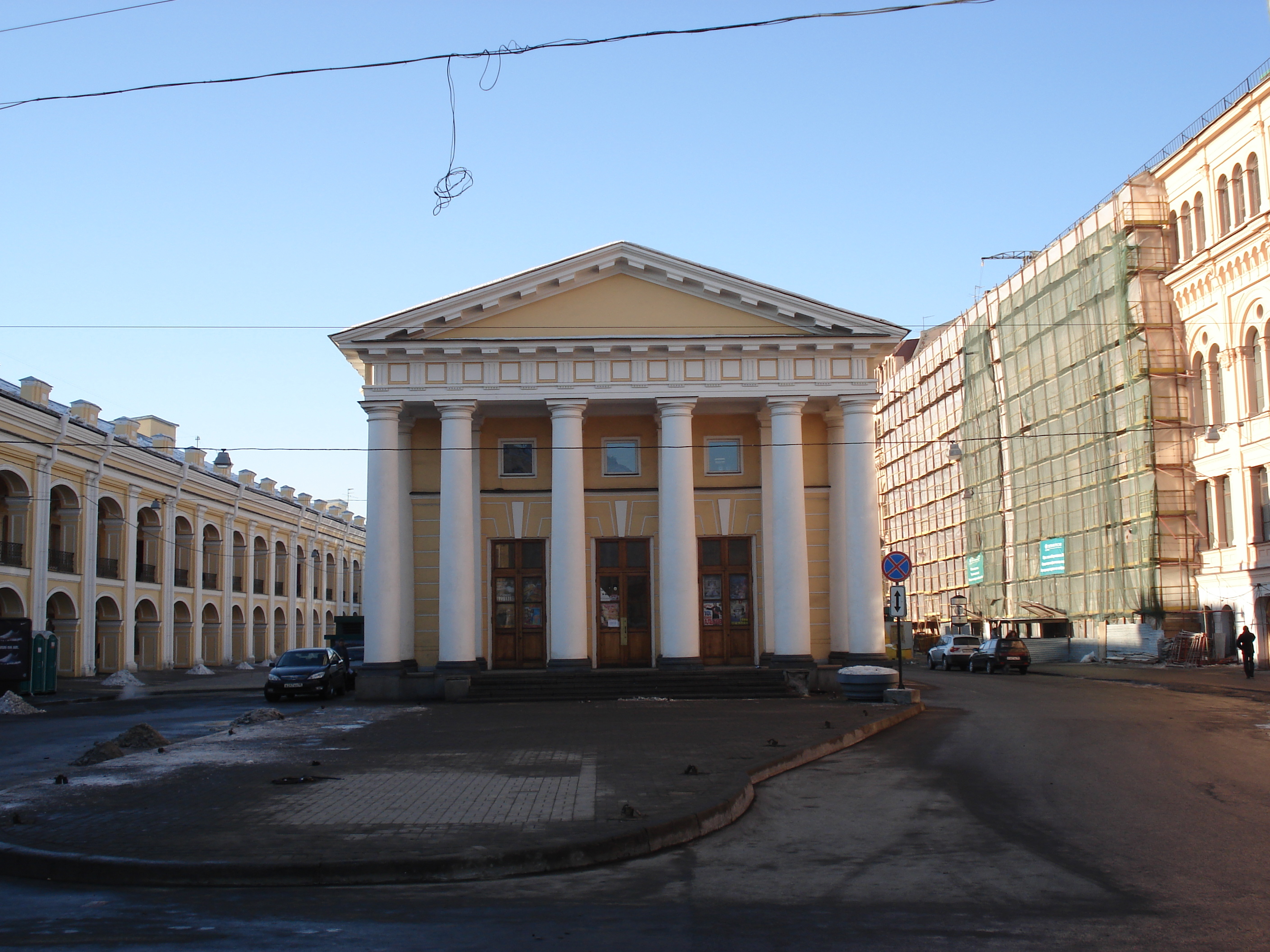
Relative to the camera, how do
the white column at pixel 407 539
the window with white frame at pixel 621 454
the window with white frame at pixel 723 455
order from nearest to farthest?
the white column at pixel 407 539
the window with white frame at pixel 621 454
the window with white frame at pixel 723 455

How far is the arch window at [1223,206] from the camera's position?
41500 millimetres

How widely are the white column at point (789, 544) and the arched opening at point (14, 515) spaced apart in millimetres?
29421

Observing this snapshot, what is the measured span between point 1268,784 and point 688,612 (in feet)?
53.6

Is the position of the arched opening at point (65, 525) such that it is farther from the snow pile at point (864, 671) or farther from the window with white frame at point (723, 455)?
the snow pile at point (864, 671)

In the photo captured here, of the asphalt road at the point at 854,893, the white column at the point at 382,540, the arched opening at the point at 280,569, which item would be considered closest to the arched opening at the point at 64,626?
the arched opening at the point at 280,569

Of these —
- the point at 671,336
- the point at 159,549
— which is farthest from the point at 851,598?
the point at 159,549

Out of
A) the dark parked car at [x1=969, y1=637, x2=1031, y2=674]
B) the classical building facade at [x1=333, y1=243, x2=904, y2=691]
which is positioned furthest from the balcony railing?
the dark parked car at [x1=969, y1=637, x2=1031, y2=674]

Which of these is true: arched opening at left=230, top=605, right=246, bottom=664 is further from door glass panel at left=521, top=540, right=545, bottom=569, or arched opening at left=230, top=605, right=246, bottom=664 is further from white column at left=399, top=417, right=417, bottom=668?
door glass panel at left=521, top=540, right=545, bottom=569

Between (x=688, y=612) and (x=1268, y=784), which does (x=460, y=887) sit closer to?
(x=1268, y=784)

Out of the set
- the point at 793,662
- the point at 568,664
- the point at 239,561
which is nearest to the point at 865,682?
the point at 793,662

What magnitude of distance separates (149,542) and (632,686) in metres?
36.8

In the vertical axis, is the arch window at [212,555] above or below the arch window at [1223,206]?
below

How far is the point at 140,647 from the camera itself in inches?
2151

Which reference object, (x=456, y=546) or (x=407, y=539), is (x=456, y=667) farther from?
(x=407, y=539)
